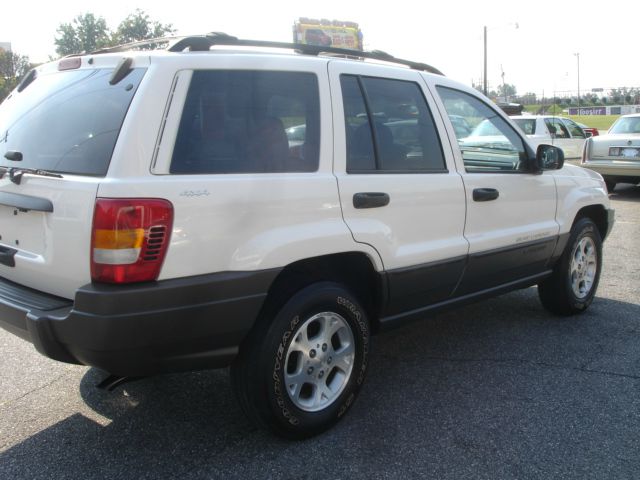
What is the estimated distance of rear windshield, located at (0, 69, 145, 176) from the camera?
261 centimetres

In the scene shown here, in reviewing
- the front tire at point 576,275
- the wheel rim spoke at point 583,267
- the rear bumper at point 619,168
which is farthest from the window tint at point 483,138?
the rear bumper at point 619,168

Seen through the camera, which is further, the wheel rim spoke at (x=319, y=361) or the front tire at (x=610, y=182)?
the front tire at (x=610, y=182)

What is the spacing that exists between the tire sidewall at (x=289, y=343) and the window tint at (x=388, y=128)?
2.27 feet

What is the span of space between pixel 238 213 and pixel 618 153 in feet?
37.2

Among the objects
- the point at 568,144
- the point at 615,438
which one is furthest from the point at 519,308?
the point at 568,144

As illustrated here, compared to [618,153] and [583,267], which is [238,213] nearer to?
[583,267]

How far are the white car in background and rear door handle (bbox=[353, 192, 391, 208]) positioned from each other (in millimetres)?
11212

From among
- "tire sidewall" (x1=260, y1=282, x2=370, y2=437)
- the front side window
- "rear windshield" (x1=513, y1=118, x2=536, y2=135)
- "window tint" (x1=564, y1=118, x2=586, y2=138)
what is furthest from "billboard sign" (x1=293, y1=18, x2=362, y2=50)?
"tire sidewall" (x1=260, y1=282, x2=370, y2=437)

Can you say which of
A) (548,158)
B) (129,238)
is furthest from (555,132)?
(129,238)

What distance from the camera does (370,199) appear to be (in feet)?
10.4

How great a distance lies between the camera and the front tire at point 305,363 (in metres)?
2.85

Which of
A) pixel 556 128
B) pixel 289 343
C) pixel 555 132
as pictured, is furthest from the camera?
pixel 556 128

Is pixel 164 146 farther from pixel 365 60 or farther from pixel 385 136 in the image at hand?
pixel 365 60

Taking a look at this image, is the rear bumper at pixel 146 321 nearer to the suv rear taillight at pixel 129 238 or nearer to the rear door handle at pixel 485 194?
the suv rear taillight at pixel 129 238
